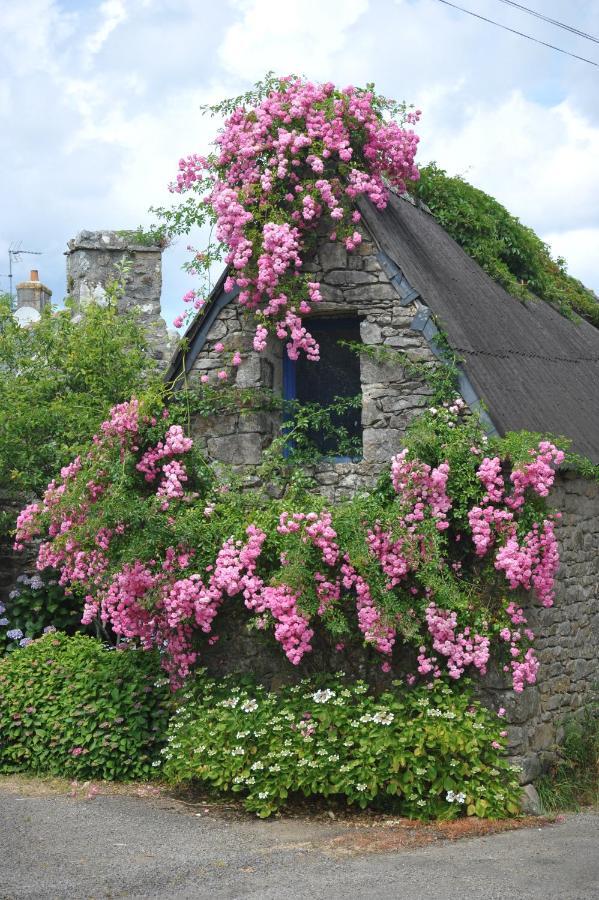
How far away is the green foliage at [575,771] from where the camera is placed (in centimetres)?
827

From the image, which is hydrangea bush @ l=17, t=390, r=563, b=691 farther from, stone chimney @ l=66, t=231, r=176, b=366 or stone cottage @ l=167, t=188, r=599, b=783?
stone chimney @ l=66, t=231, r=176, b=366

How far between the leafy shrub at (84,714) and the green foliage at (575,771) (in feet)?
10.5

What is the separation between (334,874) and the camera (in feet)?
21.2

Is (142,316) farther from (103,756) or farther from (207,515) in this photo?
(103,756)

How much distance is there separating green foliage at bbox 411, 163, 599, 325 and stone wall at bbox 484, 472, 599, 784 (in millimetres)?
3703

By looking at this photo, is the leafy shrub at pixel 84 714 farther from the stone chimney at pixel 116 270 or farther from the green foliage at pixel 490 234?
the green foliage at pixel 490 234

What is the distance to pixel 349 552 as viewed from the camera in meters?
8.10

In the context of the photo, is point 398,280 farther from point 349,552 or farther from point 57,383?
point 57,383

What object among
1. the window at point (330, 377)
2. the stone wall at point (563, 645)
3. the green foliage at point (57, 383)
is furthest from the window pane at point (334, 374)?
the green foliage at point (57, 383)

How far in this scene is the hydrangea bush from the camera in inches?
314

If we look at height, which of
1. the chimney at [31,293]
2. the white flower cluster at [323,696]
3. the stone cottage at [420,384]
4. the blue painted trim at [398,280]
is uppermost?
the chimney at [31,293]

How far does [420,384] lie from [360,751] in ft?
10.2

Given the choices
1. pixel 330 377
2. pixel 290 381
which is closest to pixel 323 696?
pixel 330 377

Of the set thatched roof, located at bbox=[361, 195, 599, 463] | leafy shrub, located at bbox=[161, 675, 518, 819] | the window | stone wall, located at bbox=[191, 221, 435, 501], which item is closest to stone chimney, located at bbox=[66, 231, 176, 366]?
thatched roof, located at bbox=[361, 195, 599, 463]
